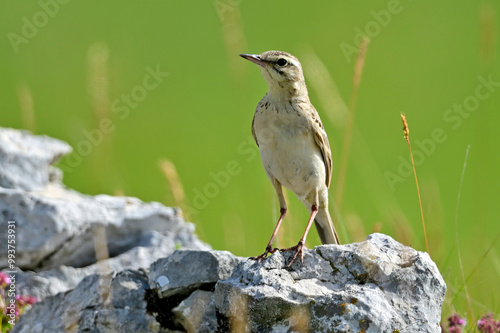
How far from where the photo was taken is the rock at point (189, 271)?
15.3ft

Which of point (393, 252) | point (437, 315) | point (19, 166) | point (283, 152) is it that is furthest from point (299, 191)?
point (19, 166)

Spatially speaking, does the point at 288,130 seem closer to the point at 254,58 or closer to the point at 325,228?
the point at 254,58

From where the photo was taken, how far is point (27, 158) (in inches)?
255

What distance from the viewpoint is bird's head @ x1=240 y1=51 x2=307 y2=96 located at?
5.30m

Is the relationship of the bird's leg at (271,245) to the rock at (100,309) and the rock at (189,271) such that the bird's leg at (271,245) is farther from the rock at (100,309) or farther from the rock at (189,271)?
the rock at (100,309)

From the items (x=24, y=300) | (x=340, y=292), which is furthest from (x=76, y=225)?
(x=340, y=292)

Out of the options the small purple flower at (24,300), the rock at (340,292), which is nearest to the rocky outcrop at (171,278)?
the rock at (340,292)

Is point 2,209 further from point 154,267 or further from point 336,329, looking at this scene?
point 336,329

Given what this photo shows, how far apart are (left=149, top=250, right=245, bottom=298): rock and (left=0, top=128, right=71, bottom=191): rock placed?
83.0 inches

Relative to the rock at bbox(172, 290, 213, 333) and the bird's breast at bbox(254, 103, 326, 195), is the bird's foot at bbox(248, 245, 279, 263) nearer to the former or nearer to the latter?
the rock at bbox(172, 290, 213, 333)

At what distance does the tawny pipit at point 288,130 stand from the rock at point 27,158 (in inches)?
87.4

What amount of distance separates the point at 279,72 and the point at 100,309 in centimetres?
208

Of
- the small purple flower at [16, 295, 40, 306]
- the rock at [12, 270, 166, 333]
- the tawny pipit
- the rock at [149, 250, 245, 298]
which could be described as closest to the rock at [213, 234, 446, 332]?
the rock at [149, 250, 245, 298]

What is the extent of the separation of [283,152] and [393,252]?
3.85 feet
